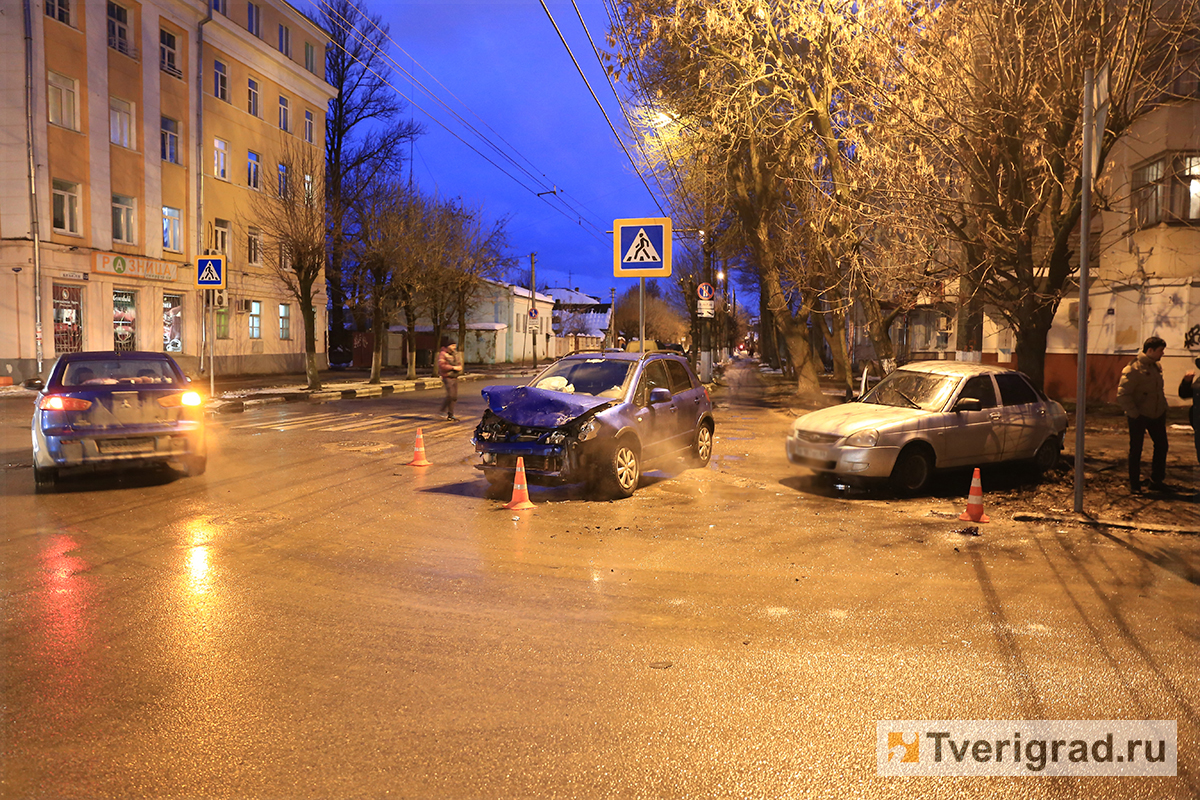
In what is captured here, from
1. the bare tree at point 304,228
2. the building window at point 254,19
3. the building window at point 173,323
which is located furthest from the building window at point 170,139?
the building window at point 254,19

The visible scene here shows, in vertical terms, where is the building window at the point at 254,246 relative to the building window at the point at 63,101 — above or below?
below

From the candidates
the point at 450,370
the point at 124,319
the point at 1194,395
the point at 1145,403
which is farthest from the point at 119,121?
the point at 1194,395

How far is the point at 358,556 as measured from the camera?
6.87 metres

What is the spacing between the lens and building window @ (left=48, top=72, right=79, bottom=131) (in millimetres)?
26047

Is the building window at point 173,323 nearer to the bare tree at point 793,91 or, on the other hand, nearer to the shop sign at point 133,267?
the shop sign at point 133,267

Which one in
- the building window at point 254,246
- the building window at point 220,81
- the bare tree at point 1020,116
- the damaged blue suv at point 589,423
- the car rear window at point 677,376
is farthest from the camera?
the building window at point 254,246

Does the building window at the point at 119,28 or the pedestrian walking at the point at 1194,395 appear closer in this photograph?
the pedestrian walking at the point at 1194,395

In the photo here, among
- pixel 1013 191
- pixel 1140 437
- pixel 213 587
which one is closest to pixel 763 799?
pixel 213 587

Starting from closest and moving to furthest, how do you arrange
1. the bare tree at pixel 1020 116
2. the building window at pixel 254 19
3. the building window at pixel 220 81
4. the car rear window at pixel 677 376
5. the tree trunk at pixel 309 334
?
the bare tree at pixel 1020 116
the car rear window at pixel 677 376
the tree trunk at pixel 309 334
the building window at pixel 220 81
the building window at pixel 254 19

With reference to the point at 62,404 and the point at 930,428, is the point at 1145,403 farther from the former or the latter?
the point at 62,404

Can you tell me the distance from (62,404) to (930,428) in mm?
10200

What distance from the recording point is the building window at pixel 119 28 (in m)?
28.4

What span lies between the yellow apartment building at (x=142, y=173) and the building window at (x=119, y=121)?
5 centimetres

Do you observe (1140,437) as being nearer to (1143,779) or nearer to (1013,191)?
(1013,191)
